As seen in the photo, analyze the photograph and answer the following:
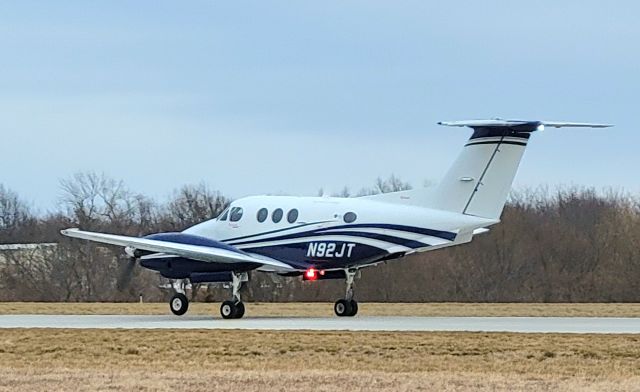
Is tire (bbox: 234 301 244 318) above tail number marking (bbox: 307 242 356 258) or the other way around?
the other way around

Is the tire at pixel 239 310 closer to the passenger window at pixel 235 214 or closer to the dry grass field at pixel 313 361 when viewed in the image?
the passenger window at pixel 235 214

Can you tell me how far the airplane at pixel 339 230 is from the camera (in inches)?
1463

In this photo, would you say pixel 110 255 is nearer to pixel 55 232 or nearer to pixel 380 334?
pixel 55 232

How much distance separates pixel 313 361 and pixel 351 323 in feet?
34.6

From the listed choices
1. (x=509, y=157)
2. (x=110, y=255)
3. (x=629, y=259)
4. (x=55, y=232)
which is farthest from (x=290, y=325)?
(x=55, y=232)

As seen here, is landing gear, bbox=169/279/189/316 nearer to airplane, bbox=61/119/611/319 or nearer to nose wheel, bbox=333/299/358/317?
airplane, bbox=61/119/611/319

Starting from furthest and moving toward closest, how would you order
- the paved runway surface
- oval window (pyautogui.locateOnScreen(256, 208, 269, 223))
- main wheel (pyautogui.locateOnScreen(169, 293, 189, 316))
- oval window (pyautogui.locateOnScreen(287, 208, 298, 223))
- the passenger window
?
the passenger window < main wheel (pyautogui.locateOnScreen(169, 293, 189, 316)) < oval window (pyautogui.locateOnScreen(256, 208, 269, 223)) < oval window (pyautogui.locateOnScreen(287, 208, 298, 223)) < the paved runway surface

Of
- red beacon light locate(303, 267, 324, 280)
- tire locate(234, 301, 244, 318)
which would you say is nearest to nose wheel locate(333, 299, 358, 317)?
red beacon light locate(303, 267, 324, 280)

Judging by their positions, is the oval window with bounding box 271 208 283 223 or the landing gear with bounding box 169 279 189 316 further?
the landing gear with bounding box 169 279 189 316

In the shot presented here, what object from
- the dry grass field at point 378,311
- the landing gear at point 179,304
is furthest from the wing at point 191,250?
the dry grass field at point 378,311

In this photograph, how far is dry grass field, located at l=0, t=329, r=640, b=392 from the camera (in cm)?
2017

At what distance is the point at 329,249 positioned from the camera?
38656 millimetres

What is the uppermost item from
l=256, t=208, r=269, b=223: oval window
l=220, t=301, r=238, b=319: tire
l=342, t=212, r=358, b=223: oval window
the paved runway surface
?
l=256, t=208, r=269, b=223: oval window

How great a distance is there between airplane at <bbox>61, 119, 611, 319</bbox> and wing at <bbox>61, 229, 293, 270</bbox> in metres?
0.03
